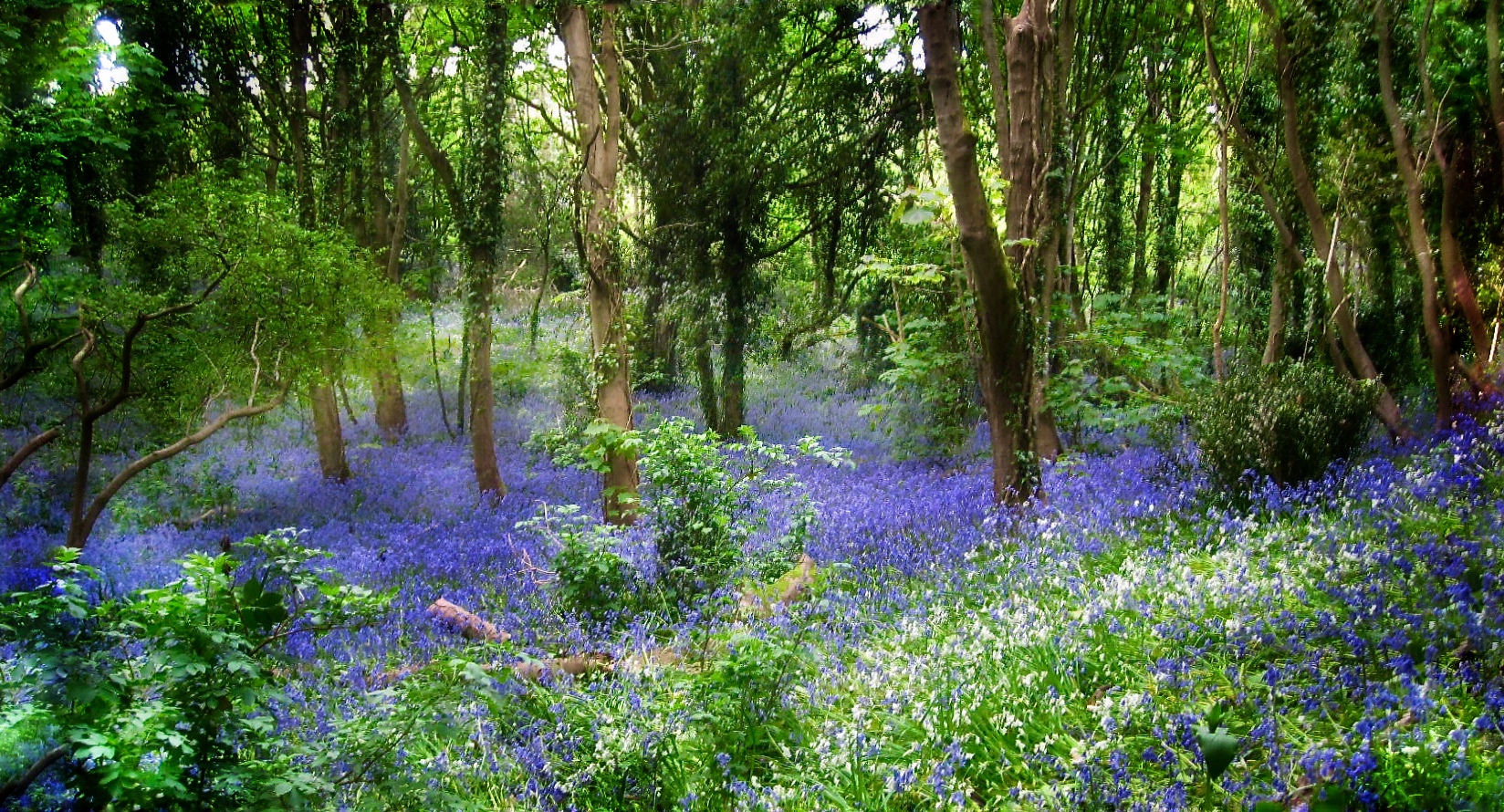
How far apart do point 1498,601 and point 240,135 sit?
1359cm

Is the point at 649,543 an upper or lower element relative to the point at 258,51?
lower

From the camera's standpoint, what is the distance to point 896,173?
41.8 ft

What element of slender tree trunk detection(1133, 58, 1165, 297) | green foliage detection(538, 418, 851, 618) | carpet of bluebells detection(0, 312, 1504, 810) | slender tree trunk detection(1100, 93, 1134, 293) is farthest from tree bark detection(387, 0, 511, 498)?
slender tree trunk detection(1133, 58, 1165, 297)

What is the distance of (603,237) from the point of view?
8477mm

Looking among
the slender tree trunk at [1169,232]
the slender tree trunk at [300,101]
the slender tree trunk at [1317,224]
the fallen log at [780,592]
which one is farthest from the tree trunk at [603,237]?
the slender tree trunk at [1169,232]

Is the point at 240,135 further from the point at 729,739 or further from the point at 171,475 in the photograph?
the point at 729,739

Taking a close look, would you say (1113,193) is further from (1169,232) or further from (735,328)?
(735,328)

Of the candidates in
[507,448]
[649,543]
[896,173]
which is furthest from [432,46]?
[649,543]

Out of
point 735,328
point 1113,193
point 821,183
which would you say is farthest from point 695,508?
point 1113,193

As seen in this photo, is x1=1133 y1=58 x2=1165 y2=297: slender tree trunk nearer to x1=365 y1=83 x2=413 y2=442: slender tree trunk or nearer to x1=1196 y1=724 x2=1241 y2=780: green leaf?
x1=365 y1=83 x2=413 y2=442: slender tree trunk

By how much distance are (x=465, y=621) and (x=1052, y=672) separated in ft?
13.4

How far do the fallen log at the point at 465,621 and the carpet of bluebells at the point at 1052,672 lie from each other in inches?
4.9

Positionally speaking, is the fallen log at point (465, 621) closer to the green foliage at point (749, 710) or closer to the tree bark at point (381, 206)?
the green foliage at point (749, 710)

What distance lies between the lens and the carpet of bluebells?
262 centimetres
